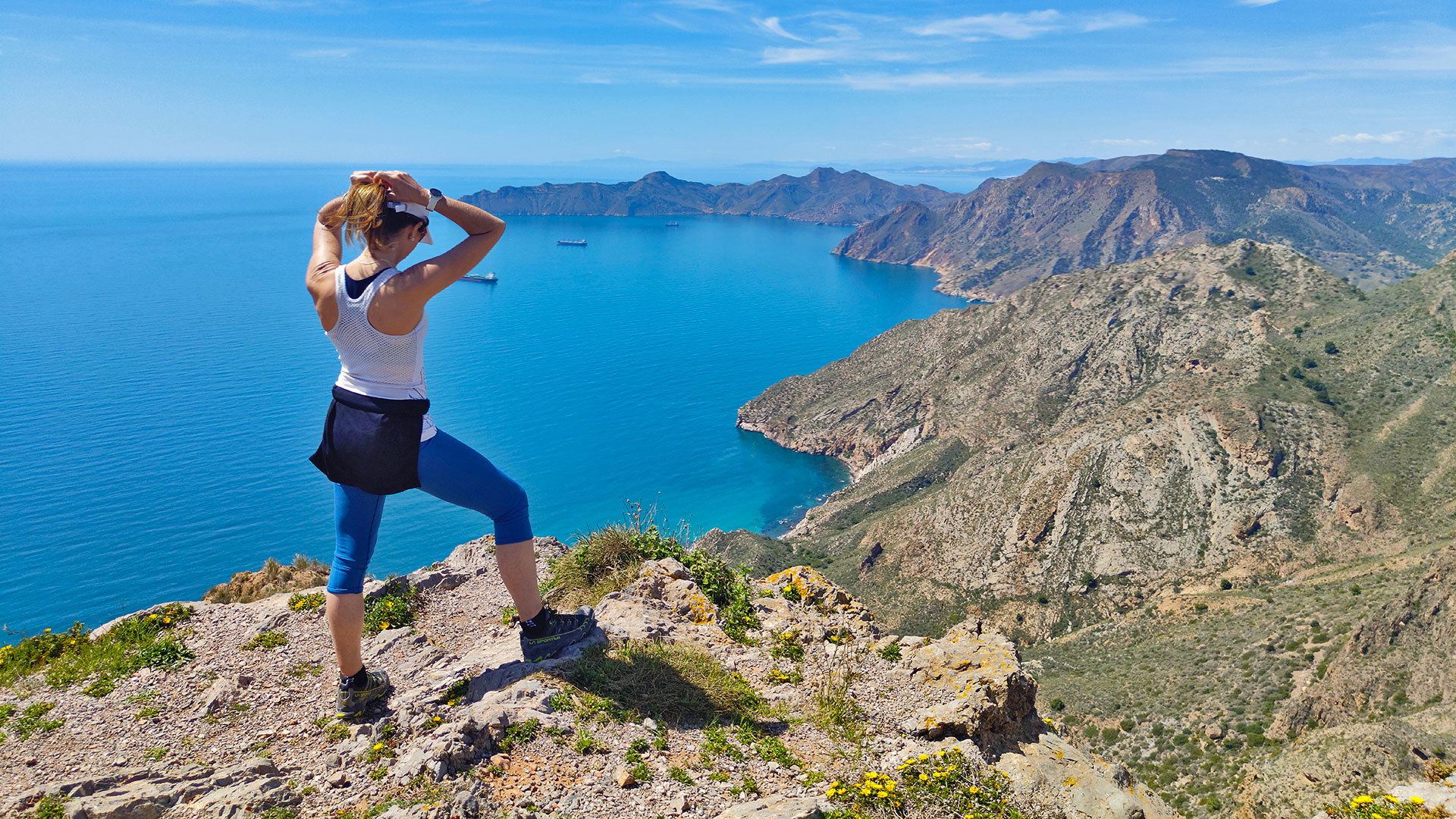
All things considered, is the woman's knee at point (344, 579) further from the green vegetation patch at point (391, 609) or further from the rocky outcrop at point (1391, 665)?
the rocky outcrop at point (1391, 665)

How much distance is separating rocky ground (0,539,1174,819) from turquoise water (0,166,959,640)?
15109mm

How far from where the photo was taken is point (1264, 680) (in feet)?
93.1

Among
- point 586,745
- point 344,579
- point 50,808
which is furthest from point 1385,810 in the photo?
point 50,808

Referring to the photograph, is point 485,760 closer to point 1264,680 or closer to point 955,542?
point 1264,680

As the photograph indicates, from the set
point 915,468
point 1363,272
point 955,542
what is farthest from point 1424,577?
point 1363,272

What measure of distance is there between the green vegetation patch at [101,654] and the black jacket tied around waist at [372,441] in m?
3.37

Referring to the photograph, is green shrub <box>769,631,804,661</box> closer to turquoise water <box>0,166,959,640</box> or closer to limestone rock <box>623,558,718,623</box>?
limestone rock <box>623,558,718,623</box>

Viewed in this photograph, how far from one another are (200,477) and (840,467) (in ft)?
253

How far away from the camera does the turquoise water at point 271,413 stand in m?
Answer: 58.9

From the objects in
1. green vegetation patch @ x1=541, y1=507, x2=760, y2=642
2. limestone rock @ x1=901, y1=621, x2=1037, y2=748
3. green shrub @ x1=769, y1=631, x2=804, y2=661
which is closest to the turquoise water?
green vegetation patch @ x1=541, y1=507, x2=760, y2=642

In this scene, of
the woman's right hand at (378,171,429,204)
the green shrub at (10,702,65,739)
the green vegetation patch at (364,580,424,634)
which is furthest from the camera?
the green vegetation patch at (364,580,424,634)

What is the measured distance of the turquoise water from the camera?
58938mm

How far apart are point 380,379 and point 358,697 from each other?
2659 millimetres

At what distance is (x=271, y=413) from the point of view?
85125 mm
